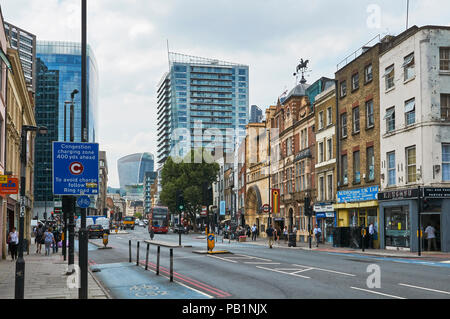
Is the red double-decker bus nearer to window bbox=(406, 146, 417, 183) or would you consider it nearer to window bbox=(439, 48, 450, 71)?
window bbox=(406, 146, 417, 183)

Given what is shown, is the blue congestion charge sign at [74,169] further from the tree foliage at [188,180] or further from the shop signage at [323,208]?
the tree foliage at [188,180]

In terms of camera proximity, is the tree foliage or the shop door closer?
the shop door

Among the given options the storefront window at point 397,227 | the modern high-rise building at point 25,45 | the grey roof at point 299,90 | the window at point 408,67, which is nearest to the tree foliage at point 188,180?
the grey roof at point 299,90

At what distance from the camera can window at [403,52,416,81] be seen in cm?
3219

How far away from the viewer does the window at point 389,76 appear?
34.7 metres

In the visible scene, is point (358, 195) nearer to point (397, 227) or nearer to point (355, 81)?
point (397, 227)

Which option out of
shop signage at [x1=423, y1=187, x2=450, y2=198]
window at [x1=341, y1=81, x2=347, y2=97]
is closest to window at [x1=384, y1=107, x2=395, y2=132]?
shop signage at [x1=423, y1=187, x2=450, y2=198]

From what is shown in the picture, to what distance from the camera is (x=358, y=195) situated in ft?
126

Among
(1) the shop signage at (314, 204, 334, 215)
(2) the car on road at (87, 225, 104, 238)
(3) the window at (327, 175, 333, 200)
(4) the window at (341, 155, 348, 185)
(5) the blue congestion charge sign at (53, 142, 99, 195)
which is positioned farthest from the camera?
(2) the car on road at (87, 225, 104, 238)

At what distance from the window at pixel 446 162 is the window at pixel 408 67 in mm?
4768

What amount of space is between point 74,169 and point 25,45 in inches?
5628

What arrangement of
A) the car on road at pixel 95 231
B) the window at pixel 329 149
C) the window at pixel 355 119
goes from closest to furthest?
the window at pixel 355 119 < the window at pixel 329 149 < the car on road at pixel 95 231

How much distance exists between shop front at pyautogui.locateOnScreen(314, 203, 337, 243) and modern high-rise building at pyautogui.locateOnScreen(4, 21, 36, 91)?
109848 millimetres
